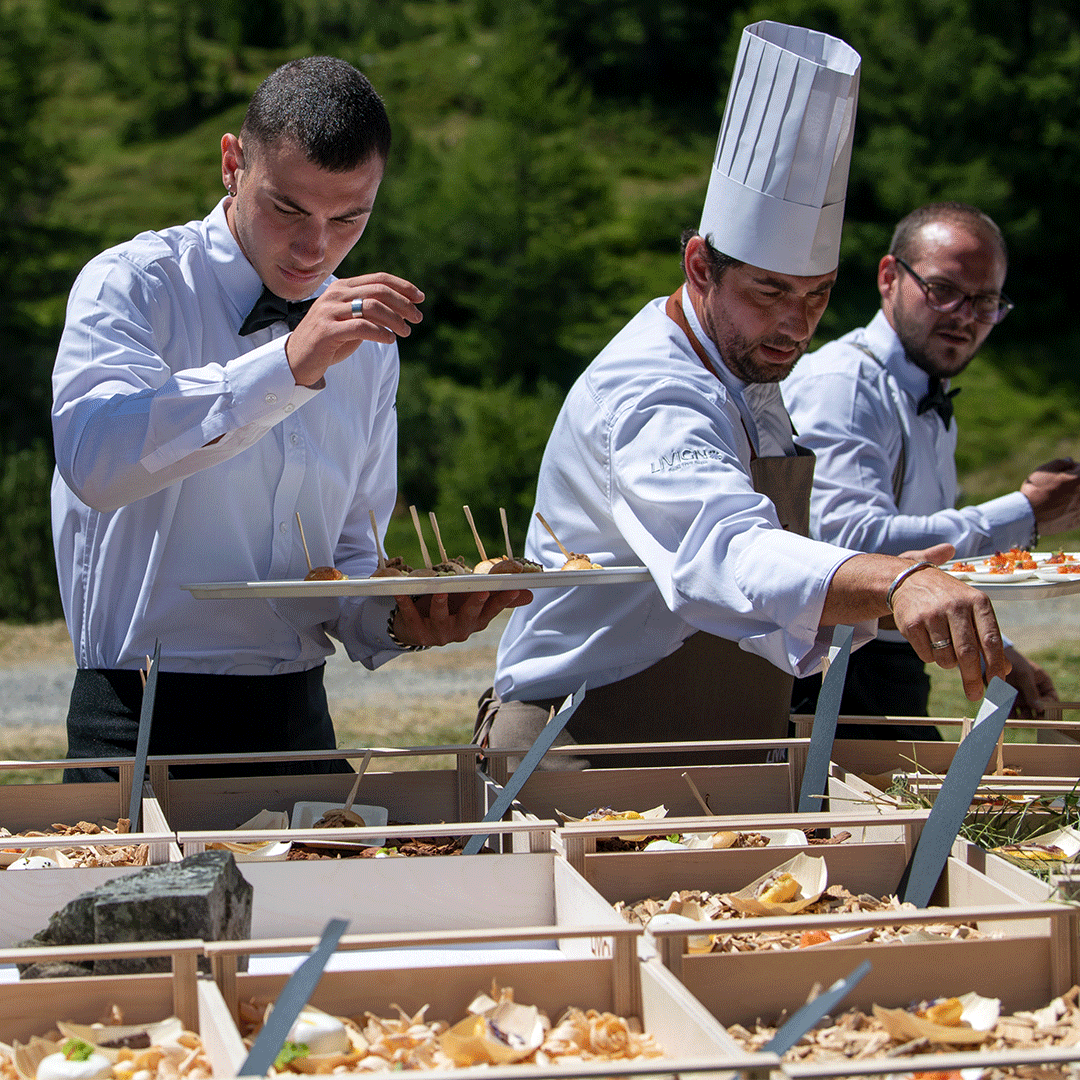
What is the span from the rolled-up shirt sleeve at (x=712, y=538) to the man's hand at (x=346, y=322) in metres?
0.41

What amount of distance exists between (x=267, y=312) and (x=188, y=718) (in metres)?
0.62

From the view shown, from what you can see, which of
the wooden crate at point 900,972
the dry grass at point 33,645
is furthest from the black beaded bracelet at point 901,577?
the dry grass at point 33,645

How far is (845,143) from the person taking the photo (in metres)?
2.22

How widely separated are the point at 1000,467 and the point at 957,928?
843 inches

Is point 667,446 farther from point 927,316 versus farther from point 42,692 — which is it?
point 42,692

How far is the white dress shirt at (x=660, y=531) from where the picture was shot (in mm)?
1837

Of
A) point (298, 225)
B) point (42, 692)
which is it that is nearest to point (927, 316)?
point (298, 225)

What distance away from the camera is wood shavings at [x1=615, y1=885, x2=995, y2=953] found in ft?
4.60

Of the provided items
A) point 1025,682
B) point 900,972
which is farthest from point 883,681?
point 900,972

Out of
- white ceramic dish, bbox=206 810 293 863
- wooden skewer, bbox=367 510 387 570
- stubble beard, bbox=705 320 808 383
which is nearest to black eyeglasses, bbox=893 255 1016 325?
stubble beard, bbox=705 320 808 383

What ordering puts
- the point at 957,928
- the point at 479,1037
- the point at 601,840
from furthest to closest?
the point at 601,840, the point at 957,928, the point at 479,1037

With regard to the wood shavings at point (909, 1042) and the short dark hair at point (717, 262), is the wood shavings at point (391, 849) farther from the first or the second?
the short dark hair at point (717, 262)

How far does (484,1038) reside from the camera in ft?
3.80

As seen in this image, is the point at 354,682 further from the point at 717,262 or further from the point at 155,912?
the point at 155,912
